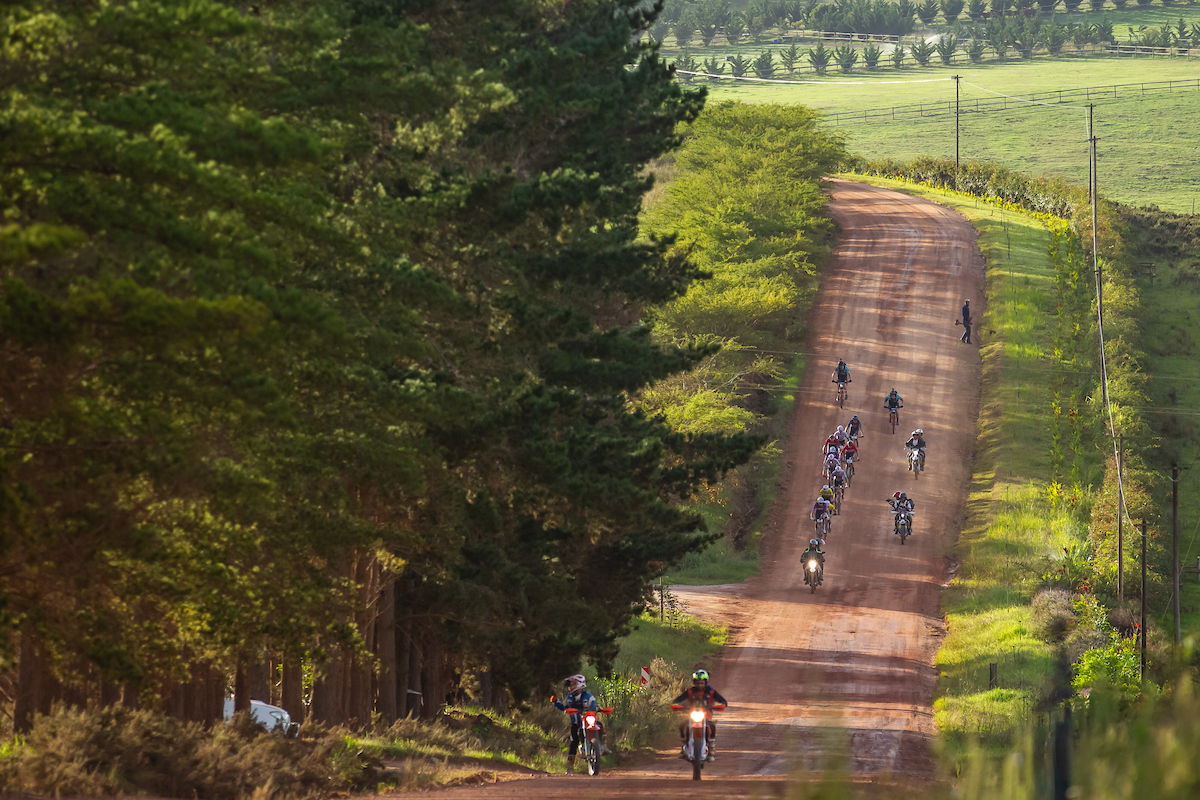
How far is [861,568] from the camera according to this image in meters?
44.3

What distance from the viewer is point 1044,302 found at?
222ft

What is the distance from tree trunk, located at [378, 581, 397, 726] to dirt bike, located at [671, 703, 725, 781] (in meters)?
4.84

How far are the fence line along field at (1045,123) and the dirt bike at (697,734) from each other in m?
103

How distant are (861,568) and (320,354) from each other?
31500 mm

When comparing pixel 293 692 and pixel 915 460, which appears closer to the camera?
pixel 293 692

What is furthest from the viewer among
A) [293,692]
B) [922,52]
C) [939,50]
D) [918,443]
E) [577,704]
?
[939,50]

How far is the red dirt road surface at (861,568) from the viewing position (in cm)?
2377

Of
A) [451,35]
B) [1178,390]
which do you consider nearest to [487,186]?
[451,35]

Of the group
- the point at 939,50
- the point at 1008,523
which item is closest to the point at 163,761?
the point at 1008,523

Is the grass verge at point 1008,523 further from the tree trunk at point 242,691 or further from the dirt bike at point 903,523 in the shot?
the tree trunk at point 242,691

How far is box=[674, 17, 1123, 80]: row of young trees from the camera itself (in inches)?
7067

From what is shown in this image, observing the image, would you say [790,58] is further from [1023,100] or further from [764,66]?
[1023,100]

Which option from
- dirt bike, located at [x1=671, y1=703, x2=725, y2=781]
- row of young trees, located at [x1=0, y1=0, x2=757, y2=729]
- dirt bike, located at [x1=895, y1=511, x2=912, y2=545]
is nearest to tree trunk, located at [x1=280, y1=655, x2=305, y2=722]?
row of young trees, located at [x1=0, y1=0, x2=757, y2=729]

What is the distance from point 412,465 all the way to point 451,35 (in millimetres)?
9553
